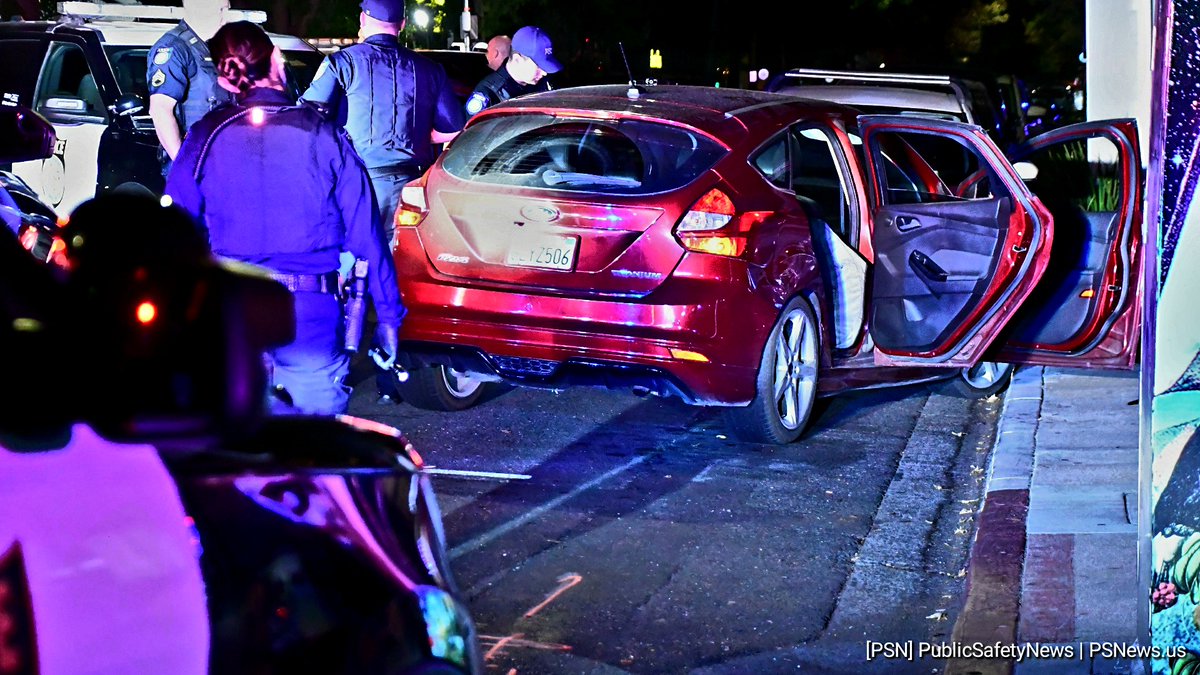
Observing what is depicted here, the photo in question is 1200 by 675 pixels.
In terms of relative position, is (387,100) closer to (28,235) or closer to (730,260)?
(730,260)

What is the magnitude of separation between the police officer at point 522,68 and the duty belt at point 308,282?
476 cm

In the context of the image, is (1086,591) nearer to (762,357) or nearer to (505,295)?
(762,357)

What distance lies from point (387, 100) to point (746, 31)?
113 feet

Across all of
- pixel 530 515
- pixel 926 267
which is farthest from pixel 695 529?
pixel 926 267

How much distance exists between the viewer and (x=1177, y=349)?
12.0 feet

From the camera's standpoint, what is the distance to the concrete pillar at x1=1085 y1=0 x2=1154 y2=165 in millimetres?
11820

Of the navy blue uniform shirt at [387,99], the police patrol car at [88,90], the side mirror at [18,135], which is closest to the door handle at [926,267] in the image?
the navy blue uniform shirt at [387,99]

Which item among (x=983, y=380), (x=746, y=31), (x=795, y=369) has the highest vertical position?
(x=746, y=31)

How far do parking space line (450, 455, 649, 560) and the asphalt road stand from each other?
0.04 ft

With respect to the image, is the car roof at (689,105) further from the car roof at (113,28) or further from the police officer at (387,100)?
the car roof at (113,28)

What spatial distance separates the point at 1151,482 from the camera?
373 cm

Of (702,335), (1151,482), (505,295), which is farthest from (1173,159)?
(505,295)

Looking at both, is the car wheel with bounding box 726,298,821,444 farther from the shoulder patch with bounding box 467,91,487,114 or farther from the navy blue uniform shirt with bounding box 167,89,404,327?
the shoulder patch with bounding box 467,91,487,114

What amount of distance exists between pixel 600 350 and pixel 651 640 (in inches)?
80.1
